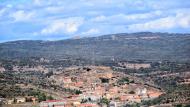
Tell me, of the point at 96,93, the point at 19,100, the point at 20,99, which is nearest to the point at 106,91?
the point at 96,93

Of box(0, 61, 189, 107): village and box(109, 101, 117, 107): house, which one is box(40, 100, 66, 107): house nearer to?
box(0, 61, 189, 107): village

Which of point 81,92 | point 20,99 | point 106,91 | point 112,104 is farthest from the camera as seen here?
point 106,91

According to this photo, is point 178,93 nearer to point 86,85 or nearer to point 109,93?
point 109,93

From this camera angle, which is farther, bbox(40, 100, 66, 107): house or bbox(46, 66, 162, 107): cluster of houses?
bbox(46, 66, 162, 107): cluster of houses

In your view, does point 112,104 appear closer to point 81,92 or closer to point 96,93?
point 96,93

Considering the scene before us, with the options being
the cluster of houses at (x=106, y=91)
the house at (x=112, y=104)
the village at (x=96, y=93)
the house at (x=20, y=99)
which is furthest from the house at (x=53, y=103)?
the house at (x=112, y=104)

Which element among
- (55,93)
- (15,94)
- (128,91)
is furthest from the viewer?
(128,91)

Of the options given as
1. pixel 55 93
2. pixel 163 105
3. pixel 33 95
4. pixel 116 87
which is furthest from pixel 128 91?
pixel 163 105

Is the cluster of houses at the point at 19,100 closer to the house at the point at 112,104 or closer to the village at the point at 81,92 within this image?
the village at the point at 81,92

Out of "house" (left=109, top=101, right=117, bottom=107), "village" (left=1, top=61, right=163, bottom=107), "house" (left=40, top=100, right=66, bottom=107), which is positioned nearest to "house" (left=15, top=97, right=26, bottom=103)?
"village" (left=1, top=61, right=163, bottom=107)

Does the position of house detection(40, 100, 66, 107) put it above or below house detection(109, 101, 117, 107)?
above

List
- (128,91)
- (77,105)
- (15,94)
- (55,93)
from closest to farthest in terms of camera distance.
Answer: (77,105), (15,94), (55,93), (128,91)
